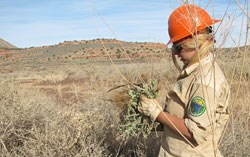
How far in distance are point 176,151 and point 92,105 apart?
307 cm

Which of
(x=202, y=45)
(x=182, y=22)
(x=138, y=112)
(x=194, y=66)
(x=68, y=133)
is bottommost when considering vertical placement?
(x=68, y=133)

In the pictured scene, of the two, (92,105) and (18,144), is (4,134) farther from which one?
(92,105)

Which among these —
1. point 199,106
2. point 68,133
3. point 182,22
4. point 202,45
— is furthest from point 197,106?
point 68,133

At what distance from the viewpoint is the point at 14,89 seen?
4.58 m

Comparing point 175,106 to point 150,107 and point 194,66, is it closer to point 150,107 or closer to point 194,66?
point 150,107

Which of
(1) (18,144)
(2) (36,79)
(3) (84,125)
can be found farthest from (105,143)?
(2) (36,79)

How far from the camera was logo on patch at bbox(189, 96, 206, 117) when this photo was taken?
2010mm

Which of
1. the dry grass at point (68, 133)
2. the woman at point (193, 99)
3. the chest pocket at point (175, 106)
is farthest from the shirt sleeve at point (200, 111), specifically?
the dry grass at point (68, 133)

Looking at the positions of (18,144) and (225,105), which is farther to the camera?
(18,144)

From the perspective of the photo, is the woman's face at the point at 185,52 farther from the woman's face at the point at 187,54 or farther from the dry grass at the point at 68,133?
the dry grass at the point at 68,133

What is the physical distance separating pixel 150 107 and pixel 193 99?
35 centimetres

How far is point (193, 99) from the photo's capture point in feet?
6.77

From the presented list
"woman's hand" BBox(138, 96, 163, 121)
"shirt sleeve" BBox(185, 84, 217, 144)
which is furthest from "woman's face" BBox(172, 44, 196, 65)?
"woman's hand" BBox(138, 96, 163, 121)

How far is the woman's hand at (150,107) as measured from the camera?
2.27m
